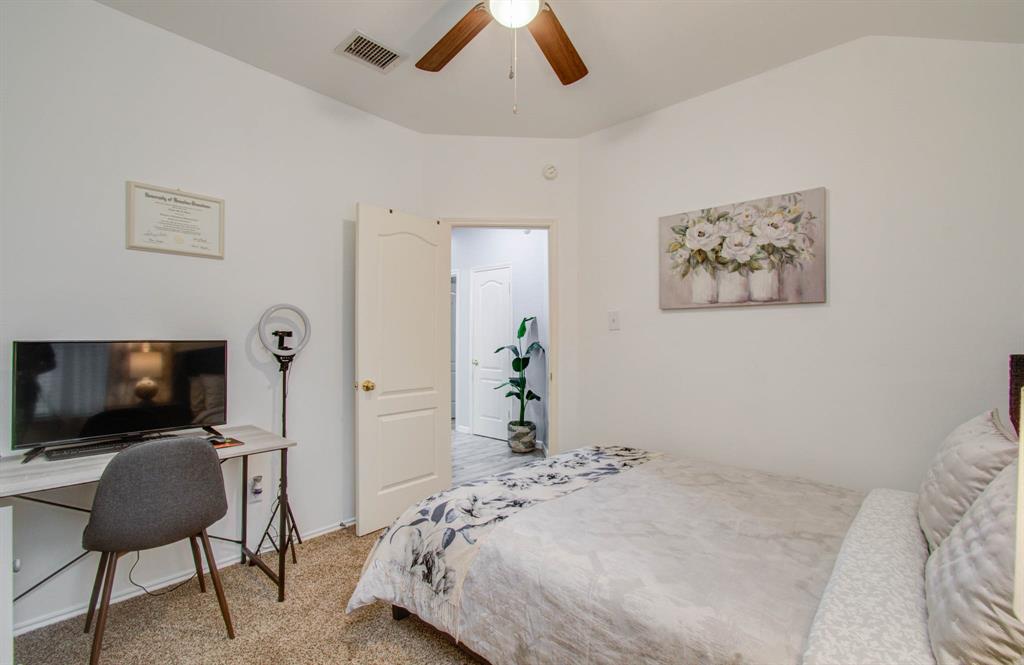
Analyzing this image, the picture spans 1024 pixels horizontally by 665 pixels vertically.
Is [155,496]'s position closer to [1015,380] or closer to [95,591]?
[95,591]

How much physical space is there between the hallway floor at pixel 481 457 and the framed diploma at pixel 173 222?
2472 millimetres

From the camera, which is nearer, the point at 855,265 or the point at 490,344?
the point at 855,265

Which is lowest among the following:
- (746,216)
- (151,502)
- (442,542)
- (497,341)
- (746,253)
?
(442,542)

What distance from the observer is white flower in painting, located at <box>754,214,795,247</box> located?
8.09ft

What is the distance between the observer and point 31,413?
1.79 metres

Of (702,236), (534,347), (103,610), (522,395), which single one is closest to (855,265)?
(702,236)

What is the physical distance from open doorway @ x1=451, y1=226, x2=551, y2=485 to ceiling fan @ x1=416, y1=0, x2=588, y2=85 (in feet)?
8.33

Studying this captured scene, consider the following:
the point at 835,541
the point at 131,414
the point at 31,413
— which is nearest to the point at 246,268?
the point at 131,414

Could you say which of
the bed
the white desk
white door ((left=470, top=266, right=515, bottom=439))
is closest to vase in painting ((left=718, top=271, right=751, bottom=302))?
the bed

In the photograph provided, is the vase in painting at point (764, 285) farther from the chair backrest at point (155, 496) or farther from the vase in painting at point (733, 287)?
the chair backrest at point (155, 496)

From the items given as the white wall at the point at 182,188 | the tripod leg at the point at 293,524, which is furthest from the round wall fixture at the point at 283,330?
the tripod leg at the point at 293,524

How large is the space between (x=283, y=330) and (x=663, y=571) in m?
2.34

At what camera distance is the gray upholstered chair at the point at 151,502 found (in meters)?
1.59

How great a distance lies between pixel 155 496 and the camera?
167 centimetres
